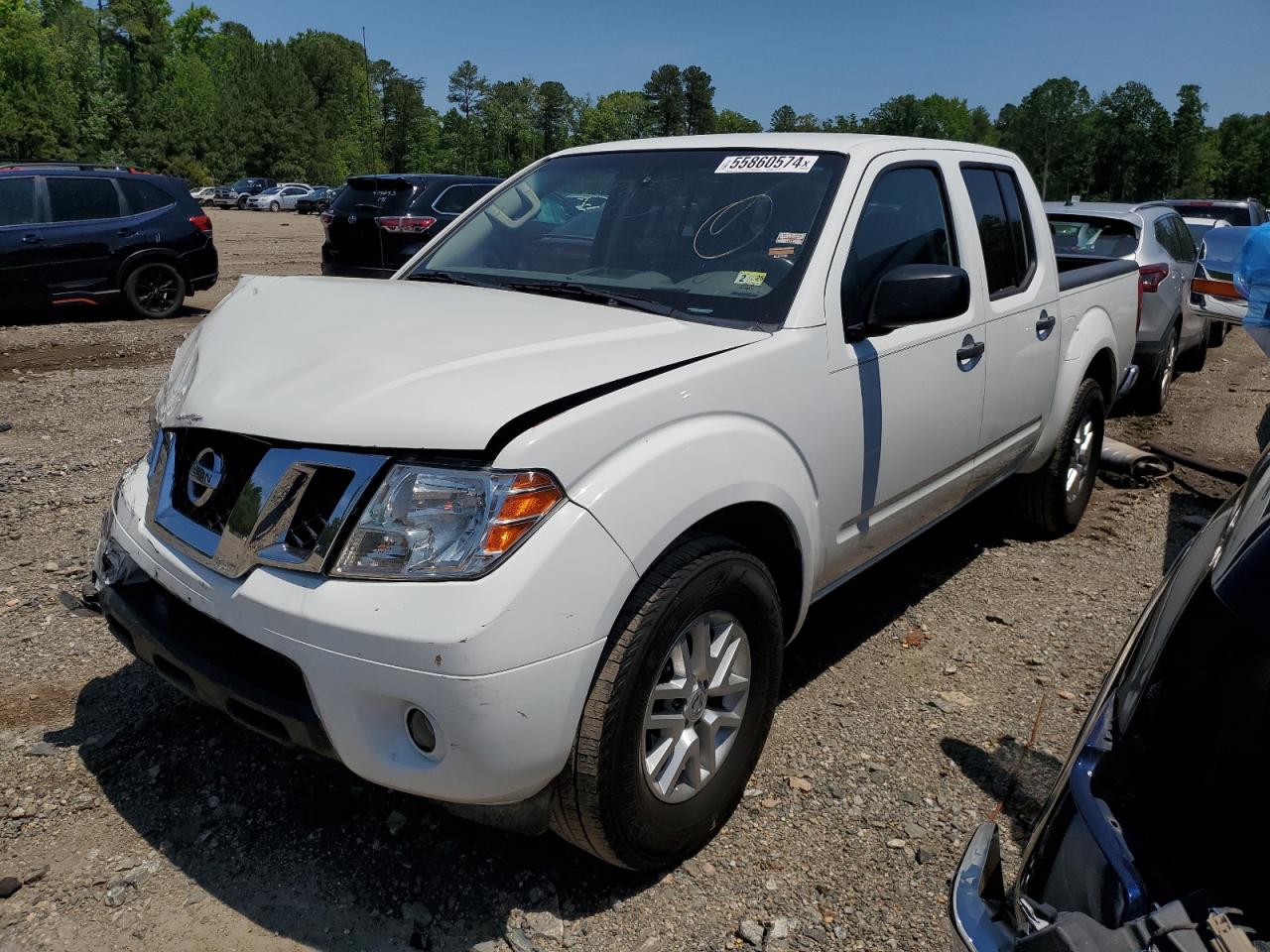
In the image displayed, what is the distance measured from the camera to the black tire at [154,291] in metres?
11.7

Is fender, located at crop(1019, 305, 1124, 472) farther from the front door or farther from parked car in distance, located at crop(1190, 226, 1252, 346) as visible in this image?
parked car in distance, located at crop(1190, 226, 1252, 346)

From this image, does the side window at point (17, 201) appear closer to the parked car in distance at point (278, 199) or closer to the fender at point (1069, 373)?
the fender at point (1069, 373)

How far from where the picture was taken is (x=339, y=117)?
98.6 m

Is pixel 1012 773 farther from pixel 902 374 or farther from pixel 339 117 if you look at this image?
pixel 339 117

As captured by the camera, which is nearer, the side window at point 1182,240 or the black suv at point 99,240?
the side window at point 1182,240

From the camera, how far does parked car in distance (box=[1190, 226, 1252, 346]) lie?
292 centimetres

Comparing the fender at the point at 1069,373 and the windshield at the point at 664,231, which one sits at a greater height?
the windshield at the point at 664,231

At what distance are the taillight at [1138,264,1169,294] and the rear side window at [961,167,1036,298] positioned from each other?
13.8 feet

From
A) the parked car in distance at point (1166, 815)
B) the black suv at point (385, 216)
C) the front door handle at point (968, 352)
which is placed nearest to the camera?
the parked car in distance at point (1166, 815)

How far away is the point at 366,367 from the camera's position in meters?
2.29

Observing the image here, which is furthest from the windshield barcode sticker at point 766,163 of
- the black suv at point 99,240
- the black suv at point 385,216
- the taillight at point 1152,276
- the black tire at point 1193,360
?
the black suv at point 99,240

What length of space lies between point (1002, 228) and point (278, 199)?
5704 centimetres

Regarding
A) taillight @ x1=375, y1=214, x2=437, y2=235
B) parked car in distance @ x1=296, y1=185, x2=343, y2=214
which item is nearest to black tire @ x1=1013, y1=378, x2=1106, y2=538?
taillight @ x1=375, y1=214, x2=437, y2=235

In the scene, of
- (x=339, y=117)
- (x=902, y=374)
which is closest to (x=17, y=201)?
(x=902, y=374)
